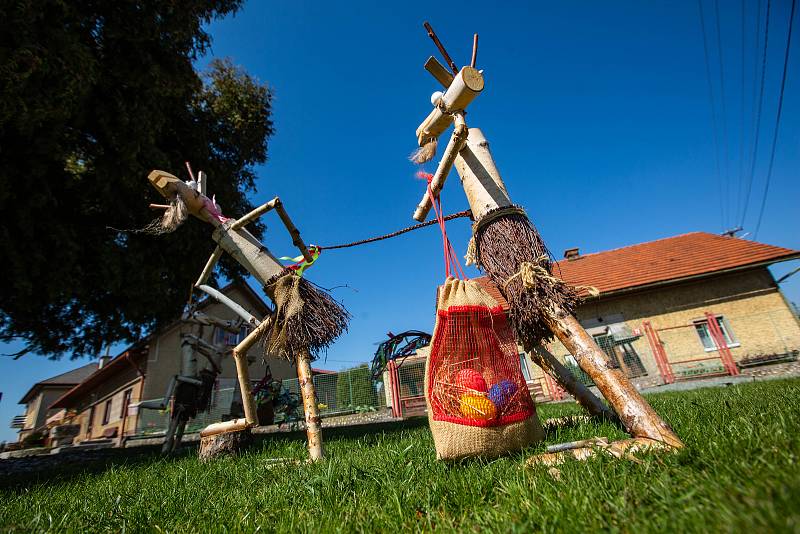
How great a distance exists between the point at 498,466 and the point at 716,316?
1643cm

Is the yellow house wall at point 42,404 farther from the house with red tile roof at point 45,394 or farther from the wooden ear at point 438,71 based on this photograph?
the wooden ear at point 438,71

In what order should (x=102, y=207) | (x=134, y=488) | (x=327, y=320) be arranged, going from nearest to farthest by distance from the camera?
(x=134, y=488) → (x=327, y=320) → (x=102, y=207)

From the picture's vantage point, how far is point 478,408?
2029mm

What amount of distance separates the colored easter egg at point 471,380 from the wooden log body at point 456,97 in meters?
2.00

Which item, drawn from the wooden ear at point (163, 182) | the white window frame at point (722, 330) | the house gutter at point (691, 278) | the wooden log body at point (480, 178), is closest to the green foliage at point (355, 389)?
the house gutter at point (691, 278)

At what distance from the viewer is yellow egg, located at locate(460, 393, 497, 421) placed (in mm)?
2018

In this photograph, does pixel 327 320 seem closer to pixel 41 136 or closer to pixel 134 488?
pixel 134 488

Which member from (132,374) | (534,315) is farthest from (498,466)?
(132,374)

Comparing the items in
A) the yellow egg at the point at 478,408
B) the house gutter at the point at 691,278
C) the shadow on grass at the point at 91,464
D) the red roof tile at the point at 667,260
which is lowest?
the shadow on grass at the point at 91,464

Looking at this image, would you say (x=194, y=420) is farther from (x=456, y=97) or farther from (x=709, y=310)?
(x=709, y=310)

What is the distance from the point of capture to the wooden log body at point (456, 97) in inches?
100

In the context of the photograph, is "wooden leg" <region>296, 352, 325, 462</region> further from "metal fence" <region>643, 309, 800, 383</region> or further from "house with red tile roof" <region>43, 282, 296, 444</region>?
"metal fence" <region>643, 309, 800, 383</region>

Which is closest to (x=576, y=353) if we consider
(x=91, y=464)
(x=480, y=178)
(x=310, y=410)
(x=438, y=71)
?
(x=480, y=178)

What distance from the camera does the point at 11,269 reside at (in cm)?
559
